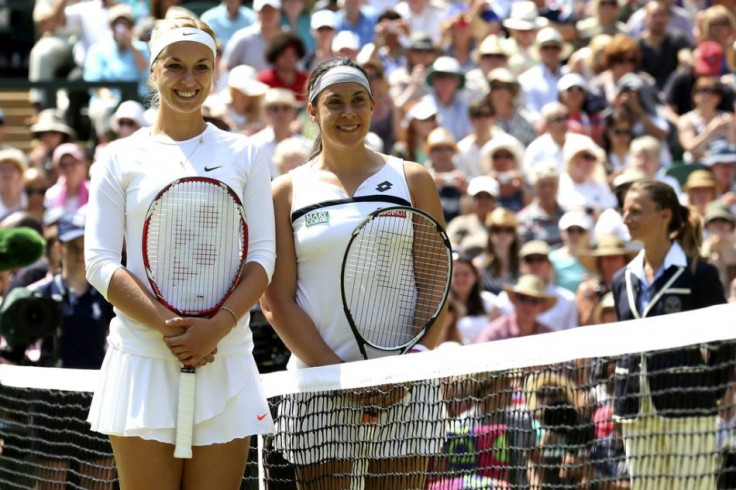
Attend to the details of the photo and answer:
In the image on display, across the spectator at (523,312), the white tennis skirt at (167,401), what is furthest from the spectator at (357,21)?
the white tennis skirt at (167,401)

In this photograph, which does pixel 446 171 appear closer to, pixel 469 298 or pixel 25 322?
pixel 469 298

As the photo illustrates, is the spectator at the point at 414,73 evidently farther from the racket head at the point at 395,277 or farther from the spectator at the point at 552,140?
the racket head at the point at 395,277

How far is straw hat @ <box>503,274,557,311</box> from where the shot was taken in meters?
10.1

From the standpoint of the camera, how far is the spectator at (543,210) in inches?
456

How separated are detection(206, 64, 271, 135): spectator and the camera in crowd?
5244 mm

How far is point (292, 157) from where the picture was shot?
1136 cm

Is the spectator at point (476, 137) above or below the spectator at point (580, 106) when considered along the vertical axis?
below

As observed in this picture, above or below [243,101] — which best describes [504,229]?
below

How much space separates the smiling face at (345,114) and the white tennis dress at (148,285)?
17.3 inches

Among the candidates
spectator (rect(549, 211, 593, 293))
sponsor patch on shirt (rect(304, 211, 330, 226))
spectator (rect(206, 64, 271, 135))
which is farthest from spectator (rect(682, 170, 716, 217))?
sponsor patch on shirt (rect(304, 211, 330, 226))

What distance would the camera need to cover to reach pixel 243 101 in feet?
42.8

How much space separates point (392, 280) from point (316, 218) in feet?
1.18

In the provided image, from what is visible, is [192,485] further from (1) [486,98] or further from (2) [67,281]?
(1) [486,98]

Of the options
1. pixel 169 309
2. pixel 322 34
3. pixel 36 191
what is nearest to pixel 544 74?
pixel 322 34
